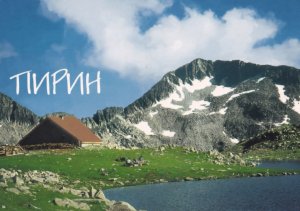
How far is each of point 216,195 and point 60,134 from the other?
49.4 m

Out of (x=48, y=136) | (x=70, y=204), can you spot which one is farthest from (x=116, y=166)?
(x=70, y=204)

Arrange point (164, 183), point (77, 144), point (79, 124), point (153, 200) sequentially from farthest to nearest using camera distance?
point (79, 124) → point (77, 144) → point (164, 183) → point (153, 200)

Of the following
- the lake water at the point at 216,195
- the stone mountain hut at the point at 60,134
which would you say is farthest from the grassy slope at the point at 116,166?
the stone mountain hut at the point at 60,134

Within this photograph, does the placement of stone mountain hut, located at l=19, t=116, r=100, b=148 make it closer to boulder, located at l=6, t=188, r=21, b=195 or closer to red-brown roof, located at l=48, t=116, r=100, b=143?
red-brown roof, located at l=48, t=116, r=100, b=143

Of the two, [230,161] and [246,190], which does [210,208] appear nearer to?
[246,190]

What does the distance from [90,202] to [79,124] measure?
62.9 meters

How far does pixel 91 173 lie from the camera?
7206cm

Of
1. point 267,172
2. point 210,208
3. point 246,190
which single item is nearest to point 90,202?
point 210,208

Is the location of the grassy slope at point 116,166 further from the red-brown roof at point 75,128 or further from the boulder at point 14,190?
the boulder at point 14,190

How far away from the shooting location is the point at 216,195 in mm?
56500

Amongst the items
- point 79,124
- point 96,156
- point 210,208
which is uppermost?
point 79,124

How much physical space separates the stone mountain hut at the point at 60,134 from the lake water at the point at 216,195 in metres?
31.9

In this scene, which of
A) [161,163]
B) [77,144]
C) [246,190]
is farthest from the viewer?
[77,144]

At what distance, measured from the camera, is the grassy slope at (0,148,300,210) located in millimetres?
70875
